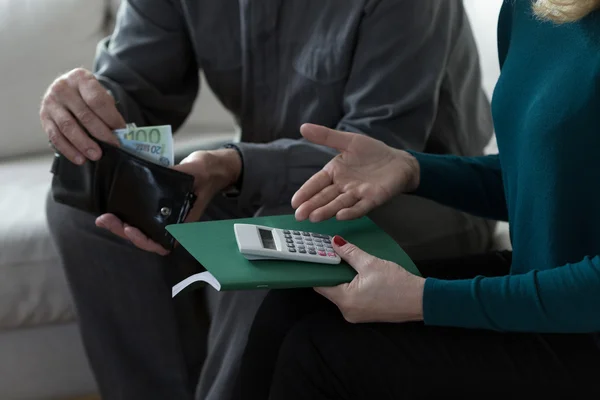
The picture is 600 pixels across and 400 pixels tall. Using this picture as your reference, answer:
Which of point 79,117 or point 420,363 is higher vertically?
point 79,117

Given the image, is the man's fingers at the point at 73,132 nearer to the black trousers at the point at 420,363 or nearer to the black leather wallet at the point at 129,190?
the black leather wallet at the point at 129,190

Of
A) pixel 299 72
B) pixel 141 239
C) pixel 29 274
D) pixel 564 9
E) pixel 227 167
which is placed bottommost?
pixel 29 274

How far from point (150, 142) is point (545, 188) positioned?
556 mm

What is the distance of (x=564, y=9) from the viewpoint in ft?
2.82

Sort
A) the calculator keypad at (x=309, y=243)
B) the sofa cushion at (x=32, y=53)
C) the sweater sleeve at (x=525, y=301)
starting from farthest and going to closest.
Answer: the sofa cushion at (x=32, y=53) < the calculator keypad at (x=309, y=243) < the sweater sleeve at (x=525, y=301)

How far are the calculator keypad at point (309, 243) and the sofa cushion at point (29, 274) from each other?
2.14ft

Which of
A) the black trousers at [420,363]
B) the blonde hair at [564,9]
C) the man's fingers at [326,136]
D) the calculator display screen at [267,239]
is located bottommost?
the black trousers at [420,363]

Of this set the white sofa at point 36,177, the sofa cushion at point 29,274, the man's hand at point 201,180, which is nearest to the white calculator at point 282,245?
the man's hand at point 201,180

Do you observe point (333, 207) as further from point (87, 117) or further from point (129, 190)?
point (87, 117)

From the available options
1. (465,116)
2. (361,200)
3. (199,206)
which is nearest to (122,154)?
(199,206)

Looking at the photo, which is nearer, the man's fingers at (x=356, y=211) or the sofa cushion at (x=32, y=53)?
the man's fingers at (x=356, y=211)

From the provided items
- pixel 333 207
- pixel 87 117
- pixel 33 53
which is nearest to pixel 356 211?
pixel 333 207

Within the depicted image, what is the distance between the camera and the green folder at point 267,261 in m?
0.84

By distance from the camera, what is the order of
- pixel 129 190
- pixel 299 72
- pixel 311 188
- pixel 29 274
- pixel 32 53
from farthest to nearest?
pixel 32 53, pixel 29 274, pixel 299 72, pixel 129 190, pixel 311 188
